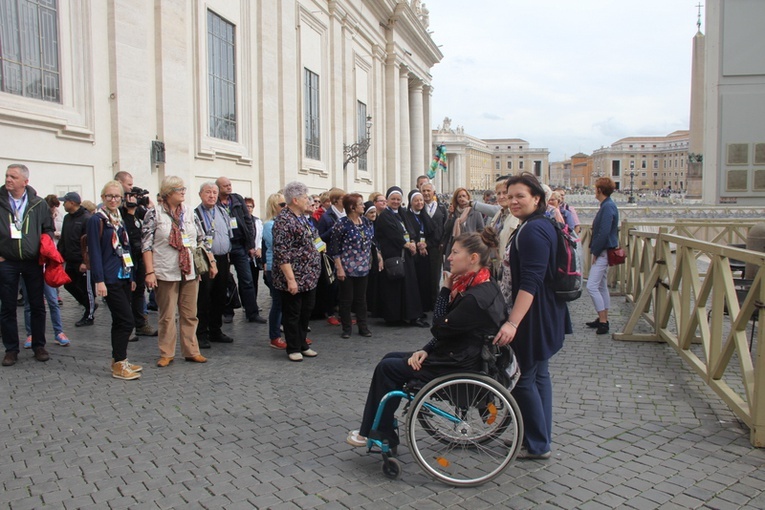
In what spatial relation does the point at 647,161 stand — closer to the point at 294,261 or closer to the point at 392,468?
the point at 294,261

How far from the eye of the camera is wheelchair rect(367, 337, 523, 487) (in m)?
3.70

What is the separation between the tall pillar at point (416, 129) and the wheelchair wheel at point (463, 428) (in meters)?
38.4

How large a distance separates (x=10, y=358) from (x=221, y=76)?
12075mm

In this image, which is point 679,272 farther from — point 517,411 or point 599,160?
point 599,160

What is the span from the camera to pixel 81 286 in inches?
340

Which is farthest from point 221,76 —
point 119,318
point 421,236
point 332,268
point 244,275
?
point 119,318

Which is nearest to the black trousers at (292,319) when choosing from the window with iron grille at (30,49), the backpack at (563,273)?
the backpack at (563,273)

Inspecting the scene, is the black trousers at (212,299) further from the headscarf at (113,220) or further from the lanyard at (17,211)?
the lanyard at (17,211)

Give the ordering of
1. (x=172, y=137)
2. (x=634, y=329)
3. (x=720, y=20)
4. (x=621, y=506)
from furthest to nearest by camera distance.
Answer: (x=720, y=20)
(x=172, y=137)
(x=634, y=329)
(x=621, y=506)

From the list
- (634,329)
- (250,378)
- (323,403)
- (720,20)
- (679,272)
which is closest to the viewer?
(323,403)

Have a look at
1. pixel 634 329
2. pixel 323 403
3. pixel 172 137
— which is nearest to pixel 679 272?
pixel 634 329

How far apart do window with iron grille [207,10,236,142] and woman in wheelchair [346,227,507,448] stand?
1374 centimetres

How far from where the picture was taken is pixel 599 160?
153m

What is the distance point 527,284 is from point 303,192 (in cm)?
358
